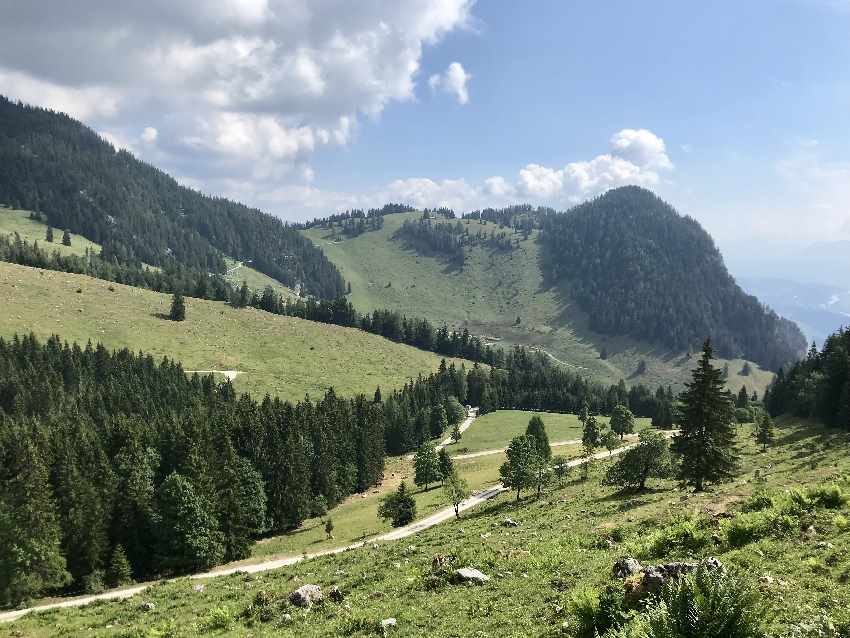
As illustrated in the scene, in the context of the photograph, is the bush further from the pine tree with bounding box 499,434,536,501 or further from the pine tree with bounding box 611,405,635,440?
the pine tree with bounding box 611,405,635,440

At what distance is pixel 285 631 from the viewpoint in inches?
901

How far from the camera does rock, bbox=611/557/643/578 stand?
19.3 meters

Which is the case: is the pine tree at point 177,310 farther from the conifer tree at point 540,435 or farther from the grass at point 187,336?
the conifer tree at point 540,435

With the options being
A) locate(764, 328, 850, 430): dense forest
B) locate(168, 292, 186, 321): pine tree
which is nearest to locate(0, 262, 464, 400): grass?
locate(168, 292, 186, 321): pine tree

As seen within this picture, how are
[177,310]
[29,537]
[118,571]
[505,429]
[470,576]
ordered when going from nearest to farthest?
[470,576], [29,537], [118,571], [505,429], [177,310]

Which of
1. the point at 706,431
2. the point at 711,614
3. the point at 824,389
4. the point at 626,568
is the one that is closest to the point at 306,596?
the point at 626,568

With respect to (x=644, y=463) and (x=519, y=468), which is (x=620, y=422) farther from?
(x=644, y=463)

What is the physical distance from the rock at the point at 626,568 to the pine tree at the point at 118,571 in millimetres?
59298

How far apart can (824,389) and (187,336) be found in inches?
7227

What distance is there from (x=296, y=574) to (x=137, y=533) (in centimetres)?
3504

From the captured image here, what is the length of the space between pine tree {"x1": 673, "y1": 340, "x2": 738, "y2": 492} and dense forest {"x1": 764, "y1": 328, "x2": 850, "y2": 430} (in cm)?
4375

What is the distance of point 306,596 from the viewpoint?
87.3 ft

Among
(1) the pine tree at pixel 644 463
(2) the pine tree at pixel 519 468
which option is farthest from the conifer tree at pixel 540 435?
(1) the pine tree at pixel 644 463

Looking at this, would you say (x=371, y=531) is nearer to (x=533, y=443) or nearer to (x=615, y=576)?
(x=533, y=443)
